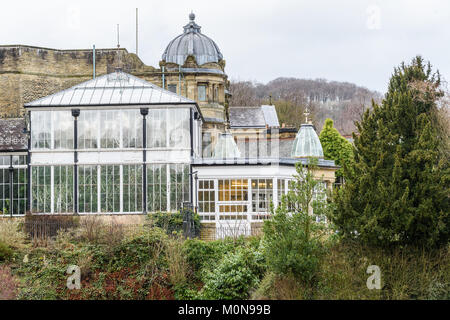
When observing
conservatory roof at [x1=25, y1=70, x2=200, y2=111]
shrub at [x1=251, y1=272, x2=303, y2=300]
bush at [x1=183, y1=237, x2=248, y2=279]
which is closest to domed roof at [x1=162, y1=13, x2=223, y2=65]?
conservatory roof at [x1=25, y1=70, x2=200, y2=111]

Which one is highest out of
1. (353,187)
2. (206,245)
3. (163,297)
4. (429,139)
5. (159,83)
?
(159,83)

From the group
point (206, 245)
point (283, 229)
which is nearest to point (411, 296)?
point (283, 229)

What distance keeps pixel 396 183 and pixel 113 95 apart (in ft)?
51.8

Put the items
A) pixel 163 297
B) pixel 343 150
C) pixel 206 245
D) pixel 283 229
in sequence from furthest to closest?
pixel 343 150
pixel 206 245
pixel 163 297
pixel 283 229

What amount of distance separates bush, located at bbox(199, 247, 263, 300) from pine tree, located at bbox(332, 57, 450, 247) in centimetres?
316

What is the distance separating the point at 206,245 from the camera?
78.9ft

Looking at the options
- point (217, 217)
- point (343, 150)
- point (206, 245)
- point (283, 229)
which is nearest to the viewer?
point (283, 229)

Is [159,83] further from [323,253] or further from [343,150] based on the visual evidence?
[323,253]

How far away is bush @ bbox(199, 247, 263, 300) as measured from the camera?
2123 cm

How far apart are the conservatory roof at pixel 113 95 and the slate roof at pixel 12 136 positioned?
84.9 inches

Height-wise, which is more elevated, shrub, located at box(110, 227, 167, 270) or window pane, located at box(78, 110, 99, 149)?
window pane, located at box(78, 110, 99, 149)

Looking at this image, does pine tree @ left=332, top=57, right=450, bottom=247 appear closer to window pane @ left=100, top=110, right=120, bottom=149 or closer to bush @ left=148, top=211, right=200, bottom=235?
bush @ left=148, top=211, right=200, bottom=235
